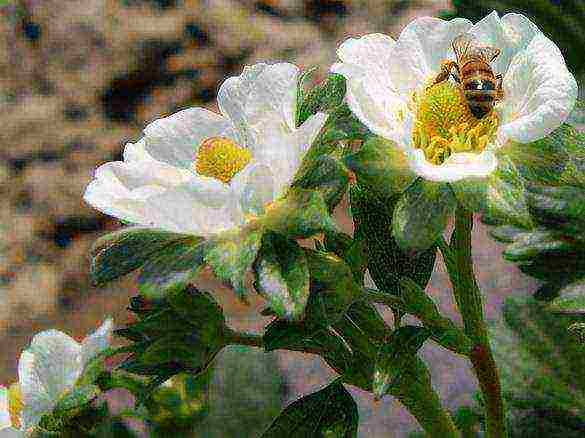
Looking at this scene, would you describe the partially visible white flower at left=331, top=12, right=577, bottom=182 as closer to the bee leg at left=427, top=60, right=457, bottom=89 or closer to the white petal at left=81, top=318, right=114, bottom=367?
the bee leg at left=427, top=60, right=457, bottom=89

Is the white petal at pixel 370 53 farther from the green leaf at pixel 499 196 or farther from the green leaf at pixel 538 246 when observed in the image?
the green leaf at pixel 538 246

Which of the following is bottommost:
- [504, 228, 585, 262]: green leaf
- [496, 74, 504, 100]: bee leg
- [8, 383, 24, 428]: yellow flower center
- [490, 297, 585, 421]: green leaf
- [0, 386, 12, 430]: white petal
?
[490, 297, 585, 421]: green leaf

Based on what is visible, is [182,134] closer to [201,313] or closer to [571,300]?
[201,313]

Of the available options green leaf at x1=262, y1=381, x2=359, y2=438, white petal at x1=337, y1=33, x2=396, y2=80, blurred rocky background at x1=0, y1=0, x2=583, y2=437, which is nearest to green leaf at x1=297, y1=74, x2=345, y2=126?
white petal at x1=337, y1=33, x2=396, y2=80

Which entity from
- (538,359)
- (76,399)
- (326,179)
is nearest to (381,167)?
(326,179)

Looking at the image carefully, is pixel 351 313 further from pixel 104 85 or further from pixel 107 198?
pixel 104 85

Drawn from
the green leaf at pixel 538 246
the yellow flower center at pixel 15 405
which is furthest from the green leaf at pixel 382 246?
the yellow flower center at pixel 15 405

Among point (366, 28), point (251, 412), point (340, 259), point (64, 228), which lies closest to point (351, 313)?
point (340, 259)
